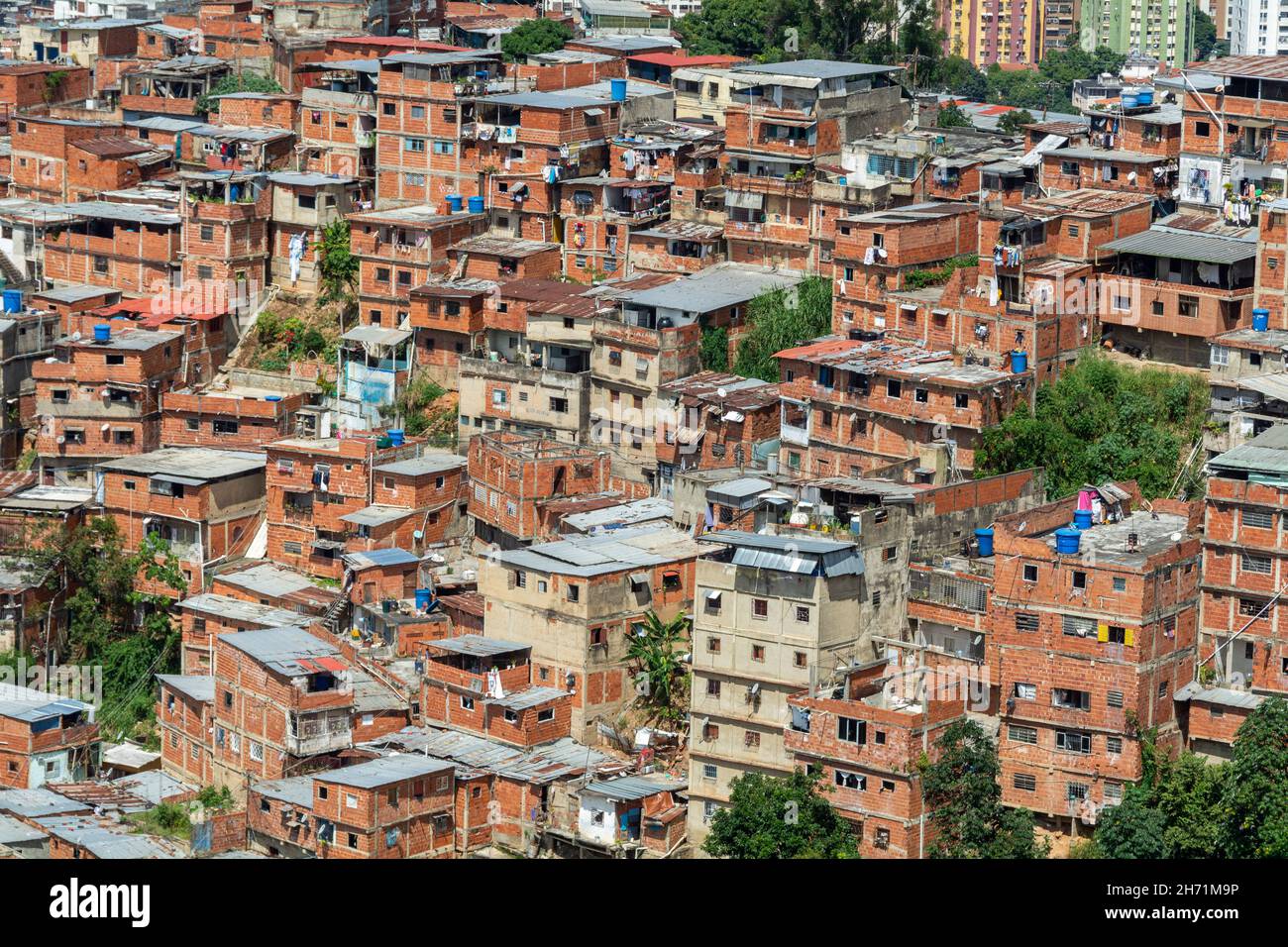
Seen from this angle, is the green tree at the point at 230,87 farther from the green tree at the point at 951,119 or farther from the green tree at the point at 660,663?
the green tree at the point at 660,663

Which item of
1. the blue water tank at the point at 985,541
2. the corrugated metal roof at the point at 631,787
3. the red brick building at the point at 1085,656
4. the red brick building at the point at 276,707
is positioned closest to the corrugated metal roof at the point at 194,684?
the red brick building at the point at 276,707

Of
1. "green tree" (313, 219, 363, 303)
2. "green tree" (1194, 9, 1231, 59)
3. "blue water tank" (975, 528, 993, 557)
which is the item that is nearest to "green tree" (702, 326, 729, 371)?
"blue water tank" (975, 528, 993, 557)

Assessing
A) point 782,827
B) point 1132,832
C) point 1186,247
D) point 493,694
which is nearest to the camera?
point 1132,832

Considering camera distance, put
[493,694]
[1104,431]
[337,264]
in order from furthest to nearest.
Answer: [337,264] < [1104,431] < [493,694]

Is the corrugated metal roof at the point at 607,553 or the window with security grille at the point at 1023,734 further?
the corrugated metal roof at the point at 607,553

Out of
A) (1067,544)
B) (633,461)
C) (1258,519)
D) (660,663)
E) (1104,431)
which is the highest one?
(1104,431)

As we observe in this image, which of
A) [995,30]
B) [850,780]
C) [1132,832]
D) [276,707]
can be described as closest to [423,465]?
[276,707]

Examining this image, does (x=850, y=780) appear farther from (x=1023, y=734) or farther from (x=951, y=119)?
(x=951, y=119)
